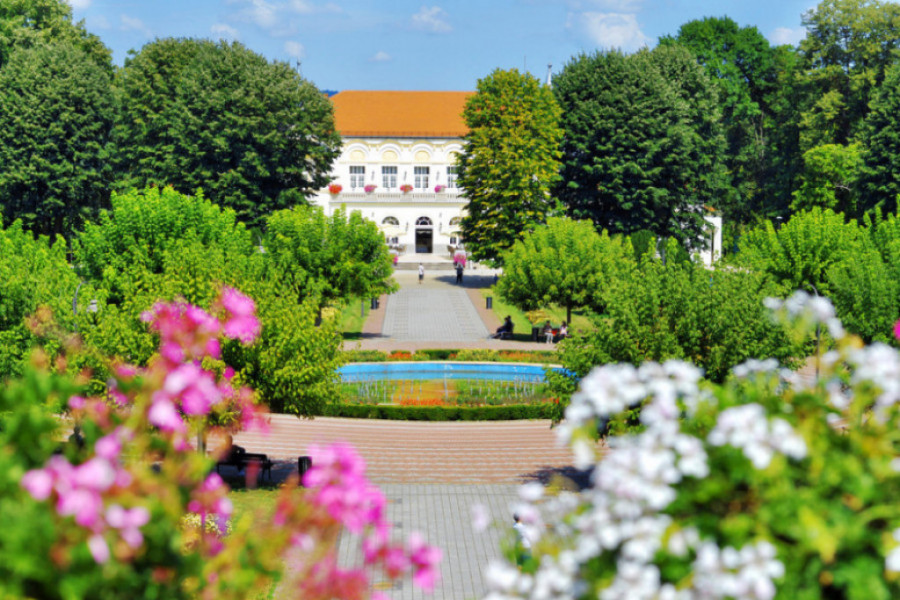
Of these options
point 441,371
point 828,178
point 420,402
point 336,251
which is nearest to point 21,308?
point 420,402

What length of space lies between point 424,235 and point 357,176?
23.1 ft

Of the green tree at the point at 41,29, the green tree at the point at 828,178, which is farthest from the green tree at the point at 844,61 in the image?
the green tree at the point at 41,29

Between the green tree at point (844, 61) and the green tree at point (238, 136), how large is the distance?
30360 millimetres

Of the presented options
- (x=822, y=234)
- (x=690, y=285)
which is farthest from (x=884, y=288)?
(x=822, y=234)

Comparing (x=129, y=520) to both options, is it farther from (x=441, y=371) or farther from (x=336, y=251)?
(x=336, y=251)

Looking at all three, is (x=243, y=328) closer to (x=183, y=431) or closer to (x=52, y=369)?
(x=183, y=431)

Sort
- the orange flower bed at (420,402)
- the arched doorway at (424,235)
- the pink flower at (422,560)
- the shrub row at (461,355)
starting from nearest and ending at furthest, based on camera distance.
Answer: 1. the pink flower at (422,560)
2. the orange flower bed at (420,402)
3. the shrub row at (461,355)
4. the arched doorway at (424,235)

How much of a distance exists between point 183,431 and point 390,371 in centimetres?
3181

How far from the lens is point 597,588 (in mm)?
4008

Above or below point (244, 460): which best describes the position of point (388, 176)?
above

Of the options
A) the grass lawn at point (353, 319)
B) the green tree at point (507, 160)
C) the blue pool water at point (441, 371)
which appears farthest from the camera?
the green tree at point (507, 160)

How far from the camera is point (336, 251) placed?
41312 millimetres

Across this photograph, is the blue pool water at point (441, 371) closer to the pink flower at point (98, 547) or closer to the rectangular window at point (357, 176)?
the pink flower at point (98, 547)

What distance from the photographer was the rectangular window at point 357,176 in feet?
257
